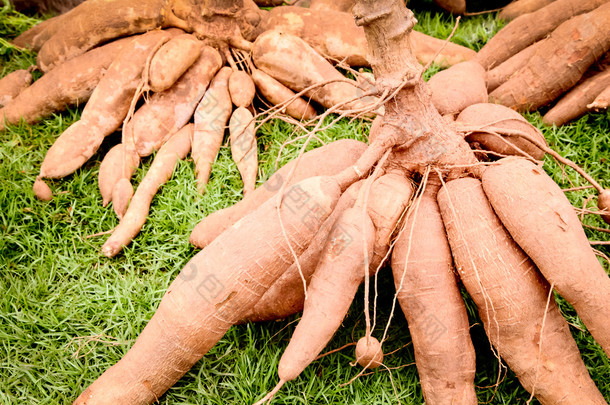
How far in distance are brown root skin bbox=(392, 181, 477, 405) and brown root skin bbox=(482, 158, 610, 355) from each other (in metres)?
0.22

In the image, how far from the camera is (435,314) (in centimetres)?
145

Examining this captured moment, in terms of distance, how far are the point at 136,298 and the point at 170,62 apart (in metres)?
0.99

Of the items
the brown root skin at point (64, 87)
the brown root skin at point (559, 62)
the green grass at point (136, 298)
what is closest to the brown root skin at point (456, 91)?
the brown root skin at point (559, 62)

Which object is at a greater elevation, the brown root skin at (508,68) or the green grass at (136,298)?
the brown root skin at (508,68)

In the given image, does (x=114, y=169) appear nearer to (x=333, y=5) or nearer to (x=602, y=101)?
(x=333, y=5)

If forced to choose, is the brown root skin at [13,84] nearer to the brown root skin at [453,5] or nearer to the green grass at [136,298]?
the green grass at [136,298]

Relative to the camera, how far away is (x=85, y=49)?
2.34 m

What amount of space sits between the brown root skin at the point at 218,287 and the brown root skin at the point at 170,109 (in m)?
0.94

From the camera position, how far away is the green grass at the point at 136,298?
162 cm

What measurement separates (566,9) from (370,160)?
4.70ft

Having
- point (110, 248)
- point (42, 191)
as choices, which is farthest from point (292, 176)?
point (42, 191)

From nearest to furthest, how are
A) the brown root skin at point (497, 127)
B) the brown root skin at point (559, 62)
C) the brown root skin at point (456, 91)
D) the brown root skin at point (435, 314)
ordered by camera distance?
the brown root skin at point (435, 314)
the brown root skin at point (497, 127)
the brown root skin at point (456, 91)
the brown root skin at point (559, 62)

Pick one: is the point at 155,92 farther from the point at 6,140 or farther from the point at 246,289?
the point at 246,289

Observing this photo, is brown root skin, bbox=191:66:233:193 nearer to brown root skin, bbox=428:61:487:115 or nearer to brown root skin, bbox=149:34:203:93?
brown root skin, bbox=149:34:203:93
